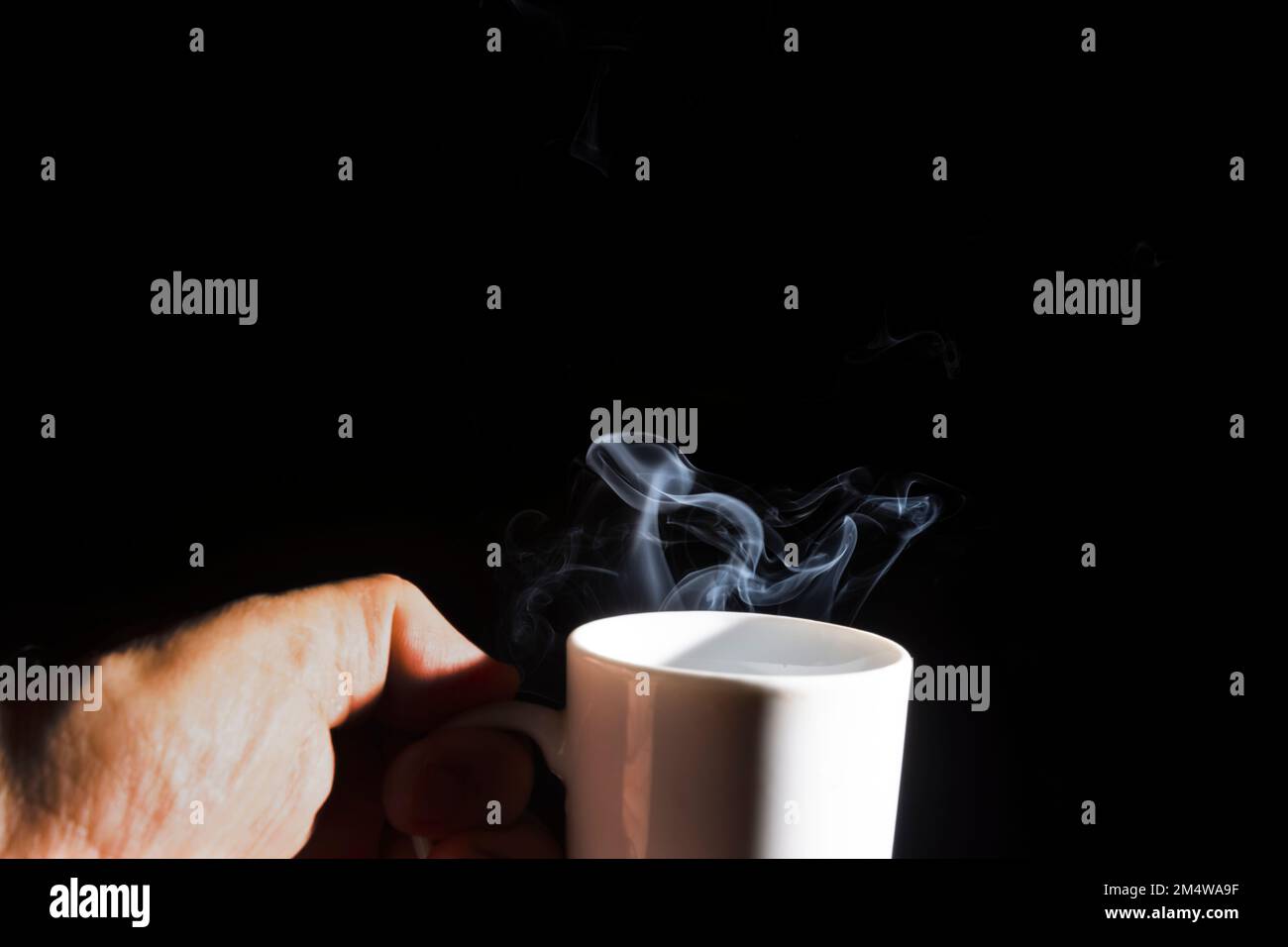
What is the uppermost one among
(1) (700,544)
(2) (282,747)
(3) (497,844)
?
(1) (700,544)

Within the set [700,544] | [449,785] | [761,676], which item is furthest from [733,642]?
[700,544]

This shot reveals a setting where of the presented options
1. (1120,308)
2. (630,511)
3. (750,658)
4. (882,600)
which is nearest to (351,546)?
(630,511)

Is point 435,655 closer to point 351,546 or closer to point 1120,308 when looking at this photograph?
point 351,546

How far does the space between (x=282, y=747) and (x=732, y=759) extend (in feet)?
1.43

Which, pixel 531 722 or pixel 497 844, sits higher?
pixel 531 722

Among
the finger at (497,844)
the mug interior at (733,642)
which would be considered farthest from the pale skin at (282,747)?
the mug interior at (733,642)

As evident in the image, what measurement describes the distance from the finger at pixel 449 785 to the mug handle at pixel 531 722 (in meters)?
0.04

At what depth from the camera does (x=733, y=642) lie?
2.94 ft

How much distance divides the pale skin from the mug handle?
4 cm

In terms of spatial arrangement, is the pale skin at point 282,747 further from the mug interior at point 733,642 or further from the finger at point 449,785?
the mug interior at point 733,642

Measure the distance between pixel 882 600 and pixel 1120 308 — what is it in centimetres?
56

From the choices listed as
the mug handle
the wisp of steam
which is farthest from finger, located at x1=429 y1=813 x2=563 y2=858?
the wisp of steam

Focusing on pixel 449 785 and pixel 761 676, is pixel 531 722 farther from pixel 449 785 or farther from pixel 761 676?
pixel 761 676

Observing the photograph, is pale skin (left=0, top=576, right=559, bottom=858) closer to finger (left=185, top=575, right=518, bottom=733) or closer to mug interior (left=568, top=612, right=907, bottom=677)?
finger (left=185, top=575, right=518, bottom=733)
